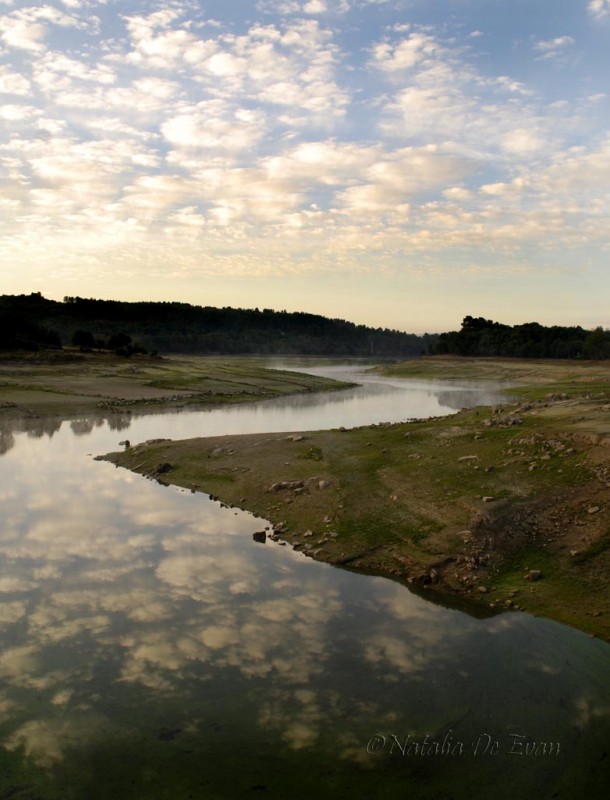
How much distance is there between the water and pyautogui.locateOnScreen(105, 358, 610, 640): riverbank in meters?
1.10

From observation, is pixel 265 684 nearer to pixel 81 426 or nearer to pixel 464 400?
pixel 81 426

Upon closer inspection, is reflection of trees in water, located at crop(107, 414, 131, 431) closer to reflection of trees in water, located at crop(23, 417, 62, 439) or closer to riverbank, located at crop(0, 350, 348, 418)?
riverbank, located at crop(0, 350, 348, 418)

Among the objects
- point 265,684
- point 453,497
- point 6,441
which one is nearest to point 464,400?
point 6,441

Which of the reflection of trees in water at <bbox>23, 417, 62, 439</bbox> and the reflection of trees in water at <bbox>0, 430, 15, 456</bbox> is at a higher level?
the reflection of trees in water at <bbox>23, 417, 62, 439</bbox>

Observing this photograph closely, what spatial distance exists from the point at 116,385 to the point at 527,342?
117 m

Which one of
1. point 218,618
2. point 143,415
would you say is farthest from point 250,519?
point 143,415

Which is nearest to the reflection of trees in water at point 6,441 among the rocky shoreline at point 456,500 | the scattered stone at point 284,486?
the rocky shoreline at point 456,500

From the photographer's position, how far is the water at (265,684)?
28.2 ft

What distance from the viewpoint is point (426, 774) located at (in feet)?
28.2

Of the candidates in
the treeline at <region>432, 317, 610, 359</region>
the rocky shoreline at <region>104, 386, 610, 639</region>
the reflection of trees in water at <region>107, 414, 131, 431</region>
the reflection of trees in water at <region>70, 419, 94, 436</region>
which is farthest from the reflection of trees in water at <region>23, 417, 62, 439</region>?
the treeline at <region>432, 317, 610, 359</region>

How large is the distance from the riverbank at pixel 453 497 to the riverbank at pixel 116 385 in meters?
24.5

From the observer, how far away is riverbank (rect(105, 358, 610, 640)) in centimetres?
1502

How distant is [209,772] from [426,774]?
116 inches

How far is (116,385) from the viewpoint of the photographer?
70938 millimetres
